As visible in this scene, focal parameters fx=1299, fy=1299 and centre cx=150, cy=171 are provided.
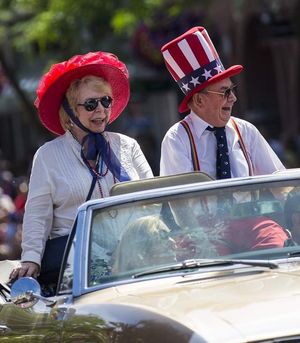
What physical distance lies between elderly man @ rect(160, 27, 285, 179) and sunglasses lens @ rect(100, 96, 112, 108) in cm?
38

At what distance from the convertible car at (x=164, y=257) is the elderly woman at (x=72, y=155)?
0.74 metres

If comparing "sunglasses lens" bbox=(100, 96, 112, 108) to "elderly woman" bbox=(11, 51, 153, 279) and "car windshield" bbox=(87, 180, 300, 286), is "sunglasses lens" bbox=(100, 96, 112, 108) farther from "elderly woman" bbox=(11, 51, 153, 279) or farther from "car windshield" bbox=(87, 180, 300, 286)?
"car windshield" bbox=(87, 180, 300, 286)

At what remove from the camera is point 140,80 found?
2908 centimetres

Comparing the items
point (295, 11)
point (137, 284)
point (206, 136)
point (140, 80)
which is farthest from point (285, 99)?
point (137, 284)

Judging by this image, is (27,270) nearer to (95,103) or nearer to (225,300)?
(95,103)

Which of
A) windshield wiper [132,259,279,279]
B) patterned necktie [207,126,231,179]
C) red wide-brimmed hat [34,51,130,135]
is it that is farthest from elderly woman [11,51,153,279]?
windshield wiper [132,259,279,279]

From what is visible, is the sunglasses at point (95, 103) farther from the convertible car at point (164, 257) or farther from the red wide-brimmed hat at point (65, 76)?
the convertible car at point (164, 257)

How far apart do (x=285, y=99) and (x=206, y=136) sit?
860 inches

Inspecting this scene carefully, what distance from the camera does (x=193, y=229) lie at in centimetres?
596

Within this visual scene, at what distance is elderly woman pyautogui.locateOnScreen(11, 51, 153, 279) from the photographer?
7082mm

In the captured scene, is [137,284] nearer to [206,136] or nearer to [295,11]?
[206,136]

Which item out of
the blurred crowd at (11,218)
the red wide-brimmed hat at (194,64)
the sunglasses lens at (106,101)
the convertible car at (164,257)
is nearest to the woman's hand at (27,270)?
the convertible car at (164,257)

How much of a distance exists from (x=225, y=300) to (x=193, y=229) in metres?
0.87

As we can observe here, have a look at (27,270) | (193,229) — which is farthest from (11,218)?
(193,229)
